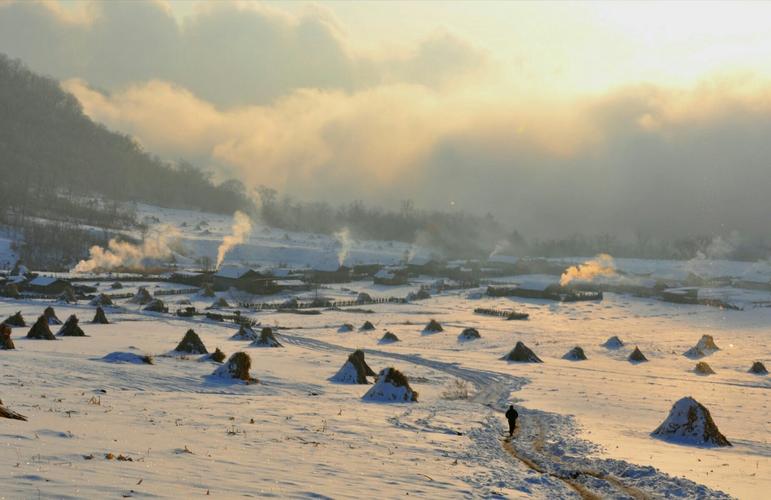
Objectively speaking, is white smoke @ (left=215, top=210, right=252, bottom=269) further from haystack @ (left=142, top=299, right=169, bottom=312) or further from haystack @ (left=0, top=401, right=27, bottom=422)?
haystack @ (left=0, top=401, right=27, bottom=422)

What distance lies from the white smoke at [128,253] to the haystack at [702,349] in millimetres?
81952

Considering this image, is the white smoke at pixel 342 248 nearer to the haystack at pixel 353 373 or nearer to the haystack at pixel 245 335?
the haystack at pixel 245 335

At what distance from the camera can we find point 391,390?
2700cm

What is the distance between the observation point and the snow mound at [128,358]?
29.5 m

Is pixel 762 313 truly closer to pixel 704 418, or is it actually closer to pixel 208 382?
pixel 704 418

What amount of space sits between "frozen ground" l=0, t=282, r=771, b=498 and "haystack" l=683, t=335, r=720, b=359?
346 cm

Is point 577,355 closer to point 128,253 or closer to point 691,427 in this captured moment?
point 691,427

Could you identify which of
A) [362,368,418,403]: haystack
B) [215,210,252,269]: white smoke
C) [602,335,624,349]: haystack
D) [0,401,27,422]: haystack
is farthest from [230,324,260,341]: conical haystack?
[215,210,252,269]: white smoke

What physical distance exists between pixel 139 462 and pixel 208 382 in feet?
49.9

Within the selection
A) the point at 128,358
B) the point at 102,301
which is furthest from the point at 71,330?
the point at 102,301

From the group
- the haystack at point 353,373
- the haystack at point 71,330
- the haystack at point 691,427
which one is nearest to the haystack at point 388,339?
the haystack at point 353,373

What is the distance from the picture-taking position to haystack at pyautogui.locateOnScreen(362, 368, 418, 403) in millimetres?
26889

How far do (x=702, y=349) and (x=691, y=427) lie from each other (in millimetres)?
32678

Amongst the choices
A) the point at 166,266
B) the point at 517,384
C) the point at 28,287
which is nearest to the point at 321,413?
the point at 517,384
